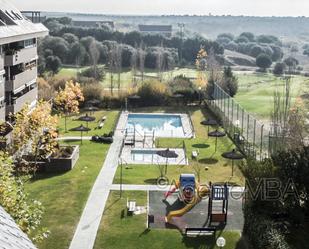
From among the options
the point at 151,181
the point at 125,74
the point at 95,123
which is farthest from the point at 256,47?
the point at 151,181

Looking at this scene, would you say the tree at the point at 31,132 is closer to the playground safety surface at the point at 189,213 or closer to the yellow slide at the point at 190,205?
the playground safety surface at the point at 189,213

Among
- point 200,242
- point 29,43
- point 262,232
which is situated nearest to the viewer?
point 262,232

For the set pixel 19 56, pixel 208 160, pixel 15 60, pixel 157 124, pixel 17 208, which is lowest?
pixel 157 124

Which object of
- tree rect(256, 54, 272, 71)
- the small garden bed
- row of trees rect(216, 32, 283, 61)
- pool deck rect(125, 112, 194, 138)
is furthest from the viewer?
row of trees rect(216, 32, 283, 61)

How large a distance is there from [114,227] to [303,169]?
331 inches

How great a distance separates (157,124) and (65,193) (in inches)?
866

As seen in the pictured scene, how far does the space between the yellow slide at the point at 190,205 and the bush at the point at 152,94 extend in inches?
1117

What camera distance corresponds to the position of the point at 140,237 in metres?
21.5

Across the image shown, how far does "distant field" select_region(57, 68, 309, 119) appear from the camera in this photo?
5827 cm

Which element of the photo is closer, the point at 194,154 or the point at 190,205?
the point at 190,205

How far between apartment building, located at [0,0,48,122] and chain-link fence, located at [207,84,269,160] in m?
Result: 15.5

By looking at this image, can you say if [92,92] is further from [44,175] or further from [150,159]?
[44,175]

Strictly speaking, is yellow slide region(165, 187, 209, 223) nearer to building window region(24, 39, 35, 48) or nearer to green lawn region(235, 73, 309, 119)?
building window region(24, 39, 35, 48)

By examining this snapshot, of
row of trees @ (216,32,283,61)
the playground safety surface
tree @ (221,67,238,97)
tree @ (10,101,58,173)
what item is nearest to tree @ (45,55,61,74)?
tree @ (221,67,238,97)
